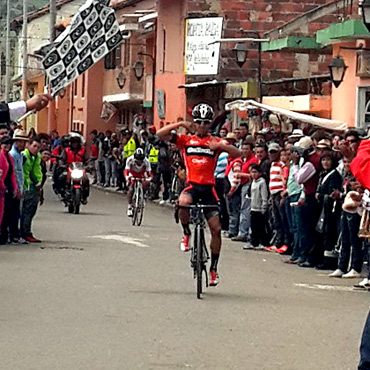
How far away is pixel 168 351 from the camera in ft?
31.6

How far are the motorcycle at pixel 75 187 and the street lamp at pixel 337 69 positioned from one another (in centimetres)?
643

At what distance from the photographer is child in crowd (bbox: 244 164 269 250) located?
20.3m

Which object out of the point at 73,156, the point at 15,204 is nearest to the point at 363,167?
the point at 15,204

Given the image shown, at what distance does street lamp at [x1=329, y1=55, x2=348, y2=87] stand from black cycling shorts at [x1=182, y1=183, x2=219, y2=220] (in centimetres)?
1077

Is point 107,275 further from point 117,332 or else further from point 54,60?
point 117,332

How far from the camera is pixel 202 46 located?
36625 mm

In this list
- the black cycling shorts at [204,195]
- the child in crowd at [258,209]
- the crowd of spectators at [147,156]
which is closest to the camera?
the black cycling shorts at [204,195]

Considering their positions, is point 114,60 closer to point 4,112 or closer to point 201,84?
point 201,84

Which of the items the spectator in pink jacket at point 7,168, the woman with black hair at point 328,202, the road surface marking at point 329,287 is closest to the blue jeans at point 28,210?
the spectator in pink jacket at point 7,168

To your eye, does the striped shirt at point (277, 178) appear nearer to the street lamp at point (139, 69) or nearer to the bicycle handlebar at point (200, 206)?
the bicycle handlebar at point (200, 206)

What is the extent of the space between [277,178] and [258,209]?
2.86 feet

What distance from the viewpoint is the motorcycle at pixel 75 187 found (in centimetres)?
2714

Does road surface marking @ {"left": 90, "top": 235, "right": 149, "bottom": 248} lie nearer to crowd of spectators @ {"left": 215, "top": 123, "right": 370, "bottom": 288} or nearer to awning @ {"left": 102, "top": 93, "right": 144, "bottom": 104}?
crowd of spectators @ {"left": 215, "top": 123, "right": 370, "bottom": 288}

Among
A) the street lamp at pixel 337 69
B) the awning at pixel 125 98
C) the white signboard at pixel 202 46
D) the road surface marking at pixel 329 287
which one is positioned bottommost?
the road surface marking at pixel 329 287
